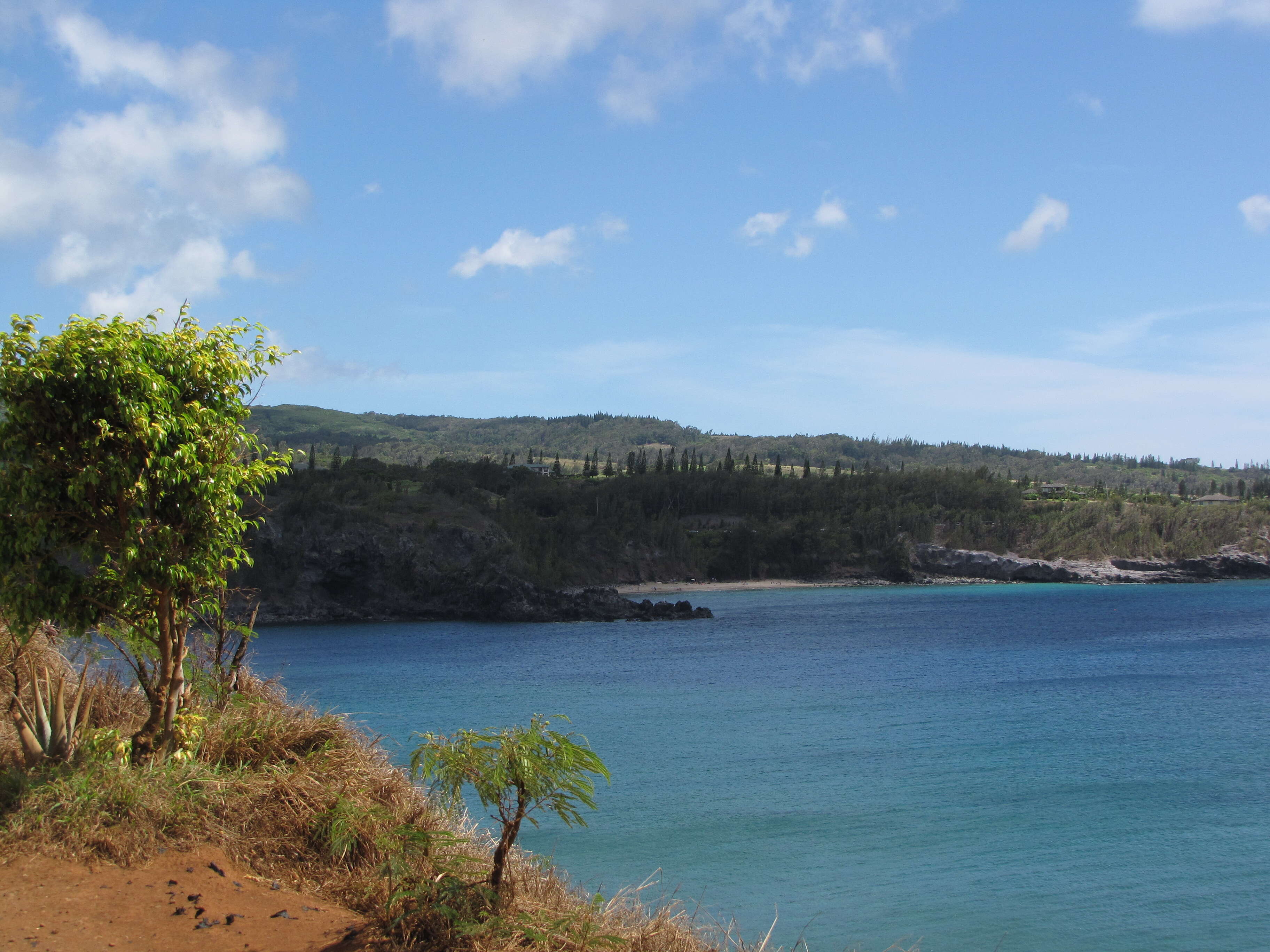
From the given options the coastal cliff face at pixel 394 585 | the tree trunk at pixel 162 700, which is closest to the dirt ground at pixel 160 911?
the tree trunk at pixel 162 700

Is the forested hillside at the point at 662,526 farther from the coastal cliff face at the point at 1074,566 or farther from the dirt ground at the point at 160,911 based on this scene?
the dirt ground at the point at 160,911

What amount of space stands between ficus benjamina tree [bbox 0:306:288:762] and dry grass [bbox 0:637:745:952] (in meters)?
0.73

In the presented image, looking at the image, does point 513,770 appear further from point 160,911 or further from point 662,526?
point 662,526

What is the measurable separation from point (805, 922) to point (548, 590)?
72126 mm

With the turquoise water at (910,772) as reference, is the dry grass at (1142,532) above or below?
above

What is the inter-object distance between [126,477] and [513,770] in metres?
4.06

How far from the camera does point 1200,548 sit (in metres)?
130

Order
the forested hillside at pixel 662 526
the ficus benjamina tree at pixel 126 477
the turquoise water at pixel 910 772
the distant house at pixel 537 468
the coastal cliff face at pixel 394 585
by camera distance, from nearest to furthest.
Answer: the ficus benjamina tree at pixel 126 477, the turquoise water at pixel 910 772, the coastal cliff face at pixel 394 585, the forested hillside at pixel 662 526, the distant house at pixel 537 468

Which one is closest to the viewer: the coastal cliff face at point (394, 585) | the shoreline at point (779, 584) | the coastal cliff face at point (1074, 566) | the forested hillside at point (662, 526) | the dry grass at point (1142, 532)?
the coastal cliff face at point (394, 585)

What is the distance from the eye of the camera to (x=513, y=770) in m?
6.31

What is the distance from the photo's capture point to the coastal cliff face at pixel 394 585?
79.8 m

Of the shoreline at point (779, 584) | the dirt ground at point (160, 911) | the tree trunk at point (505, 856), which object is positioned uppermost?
the tree trunk at point (505, 856)

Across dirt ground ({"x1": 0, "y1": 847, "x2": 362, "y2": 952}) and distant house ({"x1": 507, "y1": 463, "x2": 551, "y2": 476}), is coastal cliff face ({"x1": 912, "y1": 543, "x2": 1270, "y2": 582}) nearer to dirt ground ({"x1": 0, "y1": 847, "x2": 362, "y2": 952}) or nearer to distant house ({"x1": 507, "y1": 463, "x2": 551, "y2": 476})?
distant house ({"x1": 507, "y1": 463, "x2": 551, "y2": 476})

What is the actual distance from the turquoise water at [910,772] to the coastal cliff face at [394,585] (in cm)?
2080
